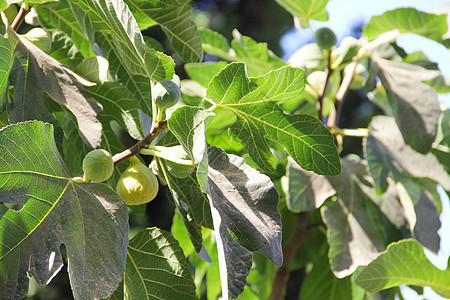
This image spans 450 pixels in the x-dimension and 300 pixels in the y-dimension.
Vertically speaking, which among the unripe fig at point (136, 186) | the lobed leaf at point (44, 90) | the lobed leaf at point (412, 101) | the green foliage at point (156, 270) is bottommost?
the green foliage at point (156, 270)

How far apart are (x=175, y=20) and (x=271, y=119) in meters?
0.23

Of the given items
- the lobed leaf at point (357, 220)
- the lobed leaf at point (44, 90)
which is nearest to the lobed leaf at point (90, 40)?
the lobed leaf at point (44, 90)

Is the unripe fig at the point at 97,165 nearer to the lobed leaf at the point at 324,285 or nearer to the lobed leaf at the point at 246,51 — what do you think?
the lobed leaf at the point at 246,51

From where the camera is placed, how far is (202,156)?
52cm

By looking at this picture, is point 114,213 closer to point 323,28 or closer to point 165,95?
point 165,95

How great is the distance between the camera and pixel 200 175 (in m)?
0.53

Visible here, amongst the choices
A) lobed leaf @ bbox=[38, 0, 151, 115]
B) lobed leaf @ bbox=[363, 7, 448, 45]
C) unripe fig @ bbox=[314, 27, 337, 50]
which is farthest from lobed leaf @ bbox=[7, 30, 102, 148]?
lobed leaf @ bbox=[363, 7, 448, 45]

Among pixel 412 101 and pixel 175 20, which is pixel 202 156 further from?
pixel 412 101

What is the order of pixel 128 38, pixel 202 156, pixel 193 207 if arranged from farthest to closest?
1. pixel 193 207
2. pixel 128 38
3. pixel 202 156

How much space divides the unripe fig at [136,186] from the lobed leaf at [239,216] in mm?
85

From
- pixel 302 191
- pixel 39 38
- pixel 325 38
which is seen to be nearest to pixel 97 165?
pixel 39 38

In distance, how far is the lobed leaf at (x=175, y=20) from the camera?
0.78m

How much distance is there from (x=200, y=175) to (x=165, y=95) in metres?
0.15

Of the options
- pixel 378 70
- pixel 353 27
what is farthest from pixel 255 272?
pixel 353 27
